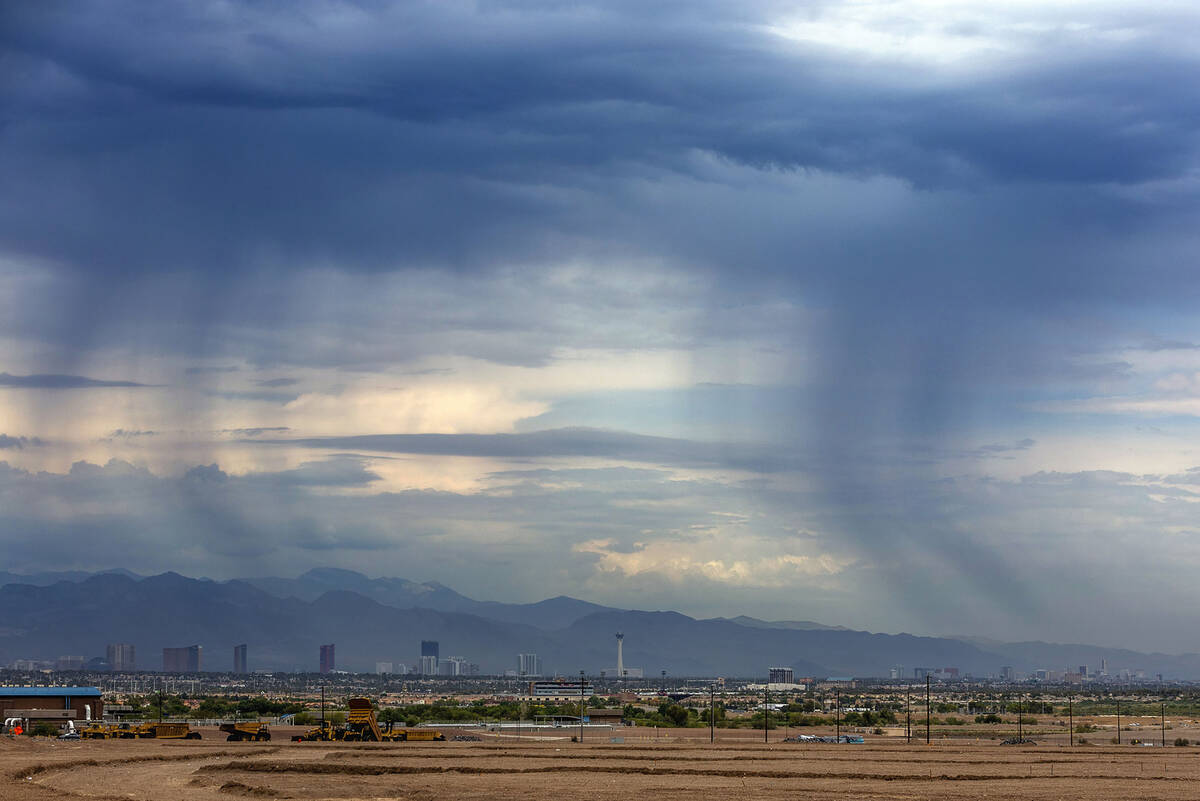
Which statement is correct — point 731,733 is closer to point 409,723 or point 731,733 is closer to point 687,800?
point 409,723

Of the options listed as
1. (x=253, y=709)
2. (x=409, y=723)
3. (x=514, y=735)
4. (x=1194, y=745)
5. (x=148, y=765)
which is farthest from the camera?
(x=253, y=709)

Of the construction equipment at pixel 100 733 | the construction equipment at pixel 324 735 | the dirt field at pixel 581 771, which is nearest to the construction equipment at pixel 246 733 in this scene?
the construction equipment at pixel 324 735

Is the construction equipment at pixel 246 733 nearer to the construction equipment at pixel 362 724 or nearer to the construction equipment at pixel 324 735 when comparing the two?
the construction equipment at pixel 324 735

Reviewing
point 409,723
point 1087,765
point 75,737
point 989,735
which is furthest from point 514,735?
point 1087,765

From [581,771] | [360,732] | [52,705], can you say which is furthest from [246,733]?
[581,771]

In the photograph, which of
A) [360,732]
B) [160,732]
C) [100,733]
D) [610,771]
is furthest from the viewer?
[160,732]

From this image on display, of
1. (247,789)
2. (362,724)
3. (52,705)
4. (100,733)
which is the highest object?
(247,789)

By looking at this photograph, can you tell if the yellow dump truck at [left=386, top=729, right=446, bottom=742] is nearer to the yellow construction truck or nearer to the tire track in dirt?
the yellow construction truck

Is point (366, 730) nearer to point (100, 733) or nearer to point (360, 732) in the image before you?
point (360, 732)
